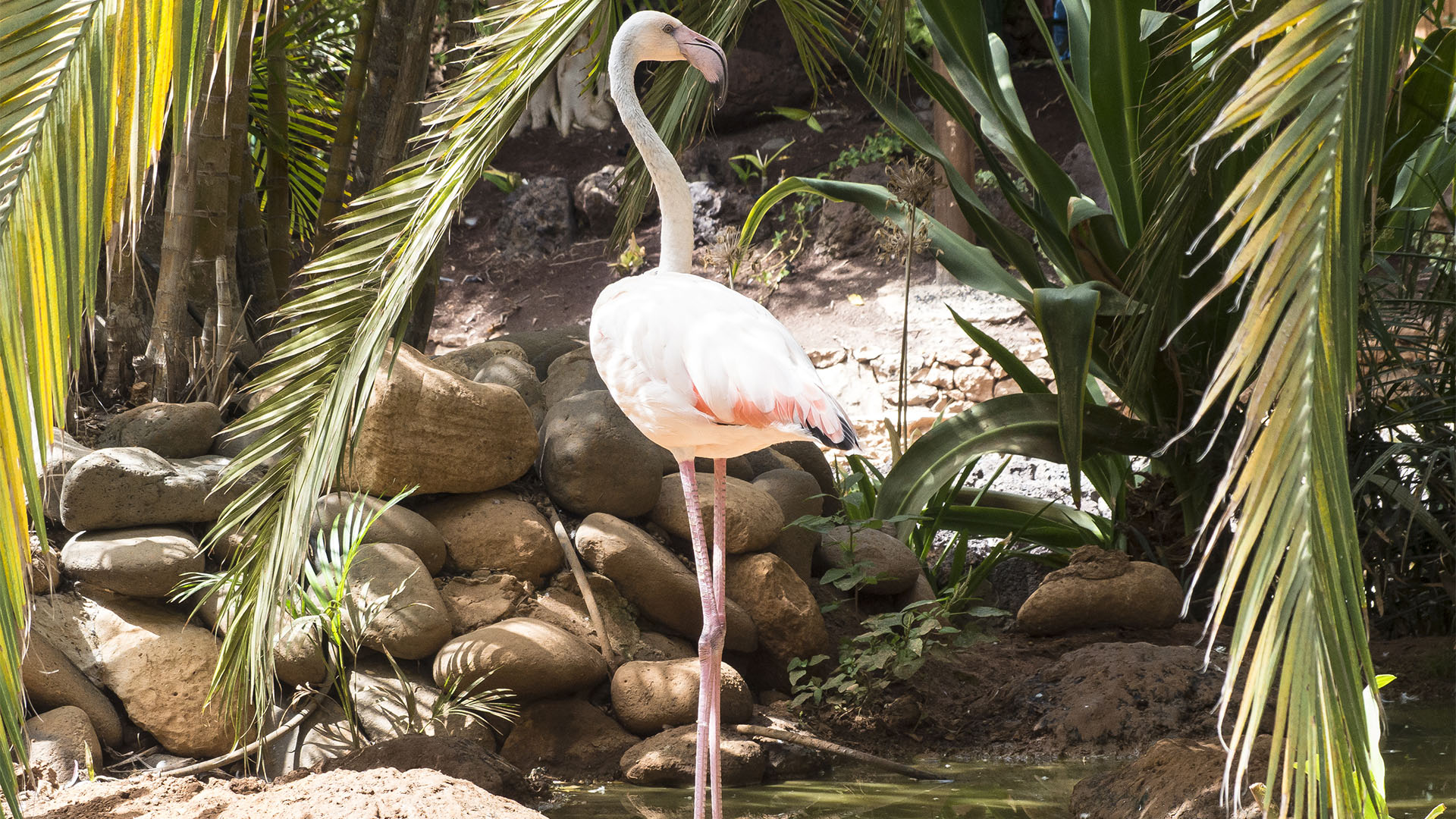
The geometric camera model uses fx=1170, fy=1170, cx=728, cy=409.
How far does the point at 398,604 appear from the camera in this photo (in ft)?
11.6

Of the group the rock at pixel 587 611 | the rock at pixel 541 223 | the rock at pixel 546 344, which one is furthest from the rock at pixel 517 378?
the rock at pixel 541 223

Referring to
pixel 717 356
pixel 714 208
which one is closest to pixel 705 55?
pixel 717 356

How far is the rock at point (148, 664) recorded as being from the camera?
3377 mm

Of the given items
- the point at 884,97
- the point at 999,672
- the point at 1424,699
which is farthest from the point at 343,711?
the point at 1424,699

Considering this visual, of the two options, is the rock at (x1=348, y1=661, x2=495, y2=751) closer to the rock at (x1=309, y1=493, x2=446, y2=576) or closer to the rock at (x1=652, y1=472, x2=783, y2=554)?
the rock at (x1=309, y1=493, x2=446, y2=576)

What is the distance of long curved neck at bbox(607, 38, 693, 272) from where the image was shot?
9.50ft

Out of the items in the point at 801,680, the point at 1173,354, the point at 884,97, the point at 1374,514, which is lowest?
the point at 801,680

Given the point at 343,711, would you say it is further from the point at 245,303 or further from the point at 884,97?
the point at 884,97

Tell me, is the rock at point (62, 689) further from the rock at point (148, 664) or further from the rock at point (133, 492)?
the rock at point (133, 492)

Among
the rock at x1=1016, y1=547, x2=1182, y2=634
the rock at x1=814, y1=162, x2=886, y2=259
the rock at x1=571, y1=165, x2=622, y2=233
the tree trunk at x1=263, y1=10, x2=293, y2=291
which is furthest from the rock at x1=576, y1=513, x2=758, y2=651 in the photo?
the rock at x1=571, y1=165, x2=622, y2=233

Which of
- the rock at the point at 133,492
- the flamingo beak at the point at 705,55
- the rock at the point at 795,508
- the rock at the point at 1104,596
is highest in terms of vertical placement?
the flamingo beak at the point at 705,55

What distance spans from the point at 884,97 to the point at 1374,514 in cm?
231

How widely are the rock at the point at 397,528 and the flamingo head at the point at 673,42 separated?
170 cm

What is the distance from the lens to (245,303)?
4699 millimetres
